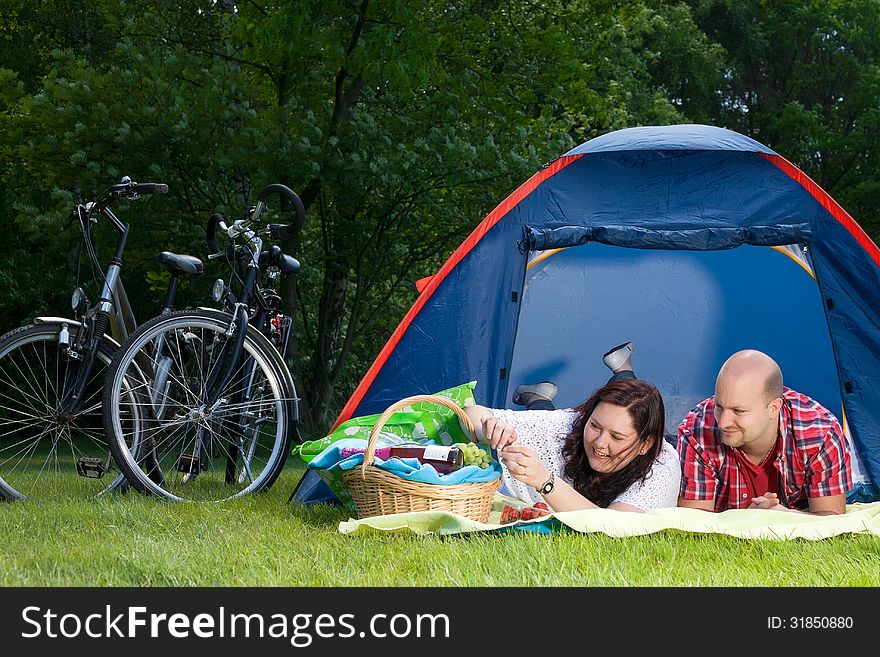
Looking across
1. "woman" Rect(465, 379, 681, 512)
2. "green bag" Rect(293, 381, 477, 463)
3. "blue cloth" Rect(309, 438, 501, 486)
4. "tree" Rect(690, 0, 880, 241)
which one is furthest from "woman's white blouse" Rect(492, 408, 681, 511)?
"tree" Rect(690, 0, 880, 241)

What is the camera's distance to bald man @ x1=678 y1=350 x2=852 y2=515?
2910mm

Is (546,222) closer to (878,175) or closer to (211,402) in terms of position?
A: (211,402)

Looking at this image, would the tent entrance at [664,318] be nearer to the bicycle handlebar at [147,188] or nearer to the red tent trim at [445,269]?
the red tent trim at [445,269]

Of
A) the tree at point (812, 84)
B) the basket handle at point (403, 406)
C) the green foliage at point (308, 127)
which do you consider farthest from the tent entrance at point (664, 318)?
the tree at point (812, 84)

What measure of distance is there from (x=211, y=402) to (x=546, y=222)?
148 centimetres

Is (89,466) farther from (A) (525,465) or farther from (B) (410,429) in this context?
(A) (525,465)

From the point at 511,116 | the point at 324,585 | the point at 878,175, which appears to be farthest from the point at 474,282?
the point at 878,175

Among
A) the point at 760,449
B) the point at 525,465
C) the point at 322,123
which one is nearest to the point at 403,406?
the point at 525,465

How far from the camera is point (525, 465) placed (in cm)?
278

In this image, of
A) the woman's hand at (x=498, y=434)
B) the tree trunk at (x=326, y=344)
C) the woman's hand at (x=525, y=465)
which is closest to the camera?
the woman's hand at (x=525, y=465)

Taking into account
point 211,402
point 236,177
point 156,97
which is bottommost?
point 211,402

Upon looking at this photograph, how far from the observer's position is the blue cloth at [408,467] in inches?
110

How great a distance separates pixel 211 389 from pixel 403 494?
0.86m

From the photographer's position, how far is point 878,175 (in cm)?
1226
